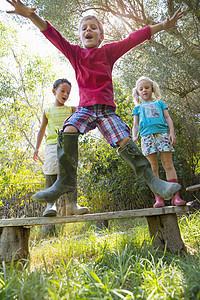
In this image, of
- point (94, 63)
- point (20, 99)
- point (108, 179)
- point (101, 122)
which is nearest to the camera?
point (101, 122)

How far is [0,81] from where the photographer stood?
6691 millimetres

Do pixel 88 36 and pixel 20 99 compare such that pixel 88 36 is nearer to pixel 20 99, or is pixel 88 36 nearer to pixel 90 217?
pixel 90 217

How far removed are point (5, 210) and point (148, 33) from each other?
4.96m

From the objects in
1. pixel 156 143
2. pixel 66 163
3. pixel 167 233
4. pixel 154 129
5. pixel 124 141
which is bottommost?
pixel 167 233

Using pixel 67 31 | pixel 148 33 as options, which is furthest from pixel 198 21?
pixel 148 33

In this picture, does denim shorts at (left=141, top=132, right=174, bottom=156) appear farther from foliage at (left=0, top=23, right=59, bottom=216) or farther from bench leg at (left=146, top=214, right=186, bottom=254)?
foliage at (left=0, top=23, right=59, bottom=216)

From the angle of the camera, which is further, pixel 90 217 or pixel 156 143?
pixel 156 143

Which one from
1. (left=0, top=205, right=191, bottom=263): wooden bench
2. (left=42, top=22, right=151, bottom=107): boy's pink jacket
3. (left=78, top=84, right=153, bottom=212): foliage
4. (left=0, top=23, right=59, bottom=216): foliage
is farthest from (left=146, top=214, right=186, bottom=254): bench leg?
(left=0, top=23, right=59, bottom=216): foliage

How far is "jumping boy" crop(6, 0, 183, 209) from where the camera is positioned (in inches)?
72.6

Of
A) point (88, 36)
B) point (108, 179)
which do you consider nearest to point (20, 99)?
point (108, 179)

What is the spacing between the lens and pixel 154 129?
257 cm

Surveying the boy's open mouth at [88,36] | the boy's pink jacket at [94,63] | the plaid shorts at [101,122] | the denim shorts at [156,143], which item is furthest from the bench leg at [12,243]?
the boy's open mouth at [88,36]

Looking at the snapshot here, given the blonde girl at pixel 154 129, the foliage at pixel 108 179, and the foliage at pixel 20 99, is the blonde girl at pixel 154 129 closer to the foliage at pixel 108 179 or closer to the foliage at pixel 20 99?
the foliage at pixel 108 179

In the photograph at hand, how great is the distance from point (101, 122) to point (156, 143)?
0.80m
